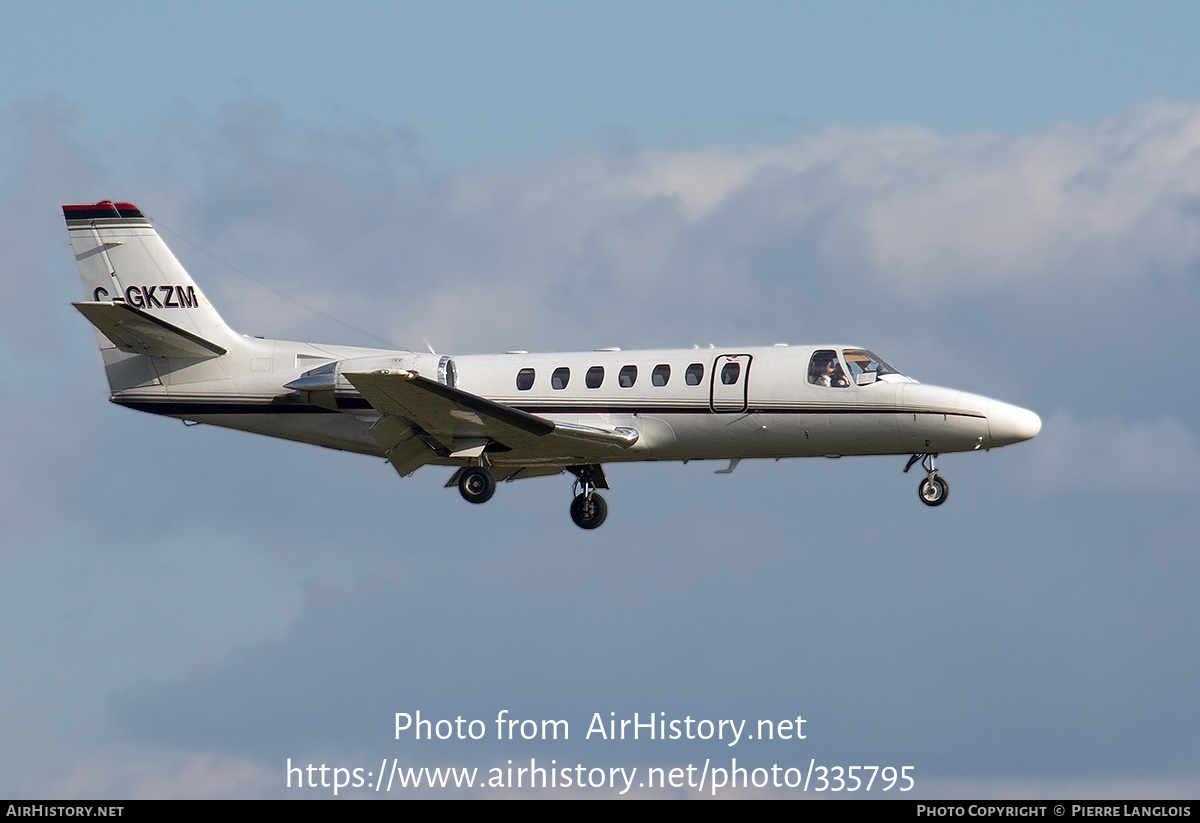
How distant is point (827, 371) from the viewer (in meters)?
26.7

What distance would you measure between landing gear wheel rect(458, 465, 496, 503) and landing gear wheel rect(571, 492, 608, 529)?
2.44 meters

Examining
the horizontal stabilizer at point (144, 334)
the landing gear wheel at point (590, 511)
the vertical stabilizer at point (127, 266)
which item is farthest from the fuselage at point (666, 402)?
the vertical stabilizer at point (127, 266)

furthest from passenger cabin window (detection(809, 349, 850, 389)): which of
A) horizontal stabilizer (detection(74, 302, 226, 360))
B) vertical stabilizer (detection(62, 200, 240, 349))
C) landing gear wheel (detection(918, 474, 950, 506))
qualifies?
vertical stabilizer (detection(62, 200, 240, 349))

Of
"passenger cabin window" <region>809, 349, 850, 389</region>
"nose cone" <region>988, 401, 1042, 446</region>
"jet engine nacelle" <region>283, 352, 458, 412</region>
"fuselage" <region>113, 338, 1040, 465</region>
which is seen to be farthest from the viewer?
"jet engine nacelle" <region>283, 352, 458, 412</region>

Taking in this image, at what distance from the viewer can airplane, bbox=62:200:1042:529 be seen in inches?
1040

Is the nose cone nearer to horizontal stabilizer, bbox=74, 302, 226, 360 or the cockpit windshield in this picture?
the cockpit windshield

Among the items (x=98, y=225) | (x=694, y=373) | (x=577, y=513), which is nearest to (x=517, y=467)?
(x=577, y=513)

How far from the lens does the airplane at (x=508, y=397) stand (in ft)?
86.7

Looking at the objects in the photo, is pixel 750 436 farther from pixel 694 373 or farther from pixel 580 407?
pixel 580 407

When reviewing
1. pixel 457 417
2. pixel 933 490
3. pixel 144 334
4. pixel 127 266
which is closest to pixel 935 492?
pixel 933 490

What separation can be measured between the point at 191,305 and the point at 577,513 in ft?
29.6

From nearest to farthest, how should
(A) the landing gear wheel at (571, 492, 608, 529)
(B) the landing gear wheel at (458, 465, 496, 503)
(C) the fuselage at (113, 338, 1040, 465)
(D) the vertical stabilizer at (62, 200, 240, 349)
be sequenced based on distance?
1. (C) the fuselage at (113, 338, 1040, 465)
2. (B) the landing gear wheel at (458, 465, 496, 503)
3. (A) the landing gear wheel at (571, 492, 608, 529)
4. (D) the vertical stabilizer at (62, 200, 240, 349)

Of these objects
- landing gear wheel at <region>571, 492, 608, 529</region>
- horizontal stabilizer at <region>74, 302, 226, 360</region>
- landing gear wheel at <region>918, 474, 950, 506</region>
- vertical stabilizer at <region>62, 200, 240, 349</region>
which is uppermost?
vertical stabilizer at <region>62, 200, 240, 349</region>

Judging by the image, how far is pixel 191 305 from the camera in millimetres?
30781
